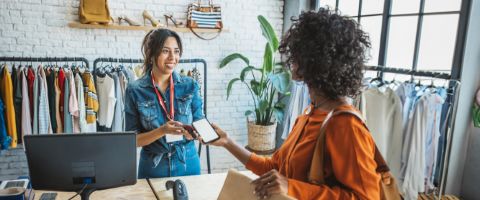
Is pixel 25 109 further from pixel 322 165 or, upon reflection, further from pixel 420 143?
pixel 420 143

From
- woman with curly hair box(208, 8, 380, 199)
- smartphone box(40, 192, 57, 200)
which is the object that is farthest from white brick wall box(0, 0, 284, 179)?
woman with curly hair box(208, 8, 380, 199)

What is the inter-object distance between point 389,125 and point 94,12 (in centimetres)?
307

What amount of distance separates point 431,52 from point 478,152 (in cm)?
88

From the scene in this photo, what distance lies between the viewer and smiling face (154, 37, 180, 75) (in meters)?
2.16

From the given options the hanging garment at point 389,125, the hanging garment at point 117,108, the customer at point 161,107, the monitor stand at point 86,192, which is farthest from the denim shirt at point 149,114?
the hanging garment at point 117,108

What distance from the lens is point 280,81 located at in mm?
4000

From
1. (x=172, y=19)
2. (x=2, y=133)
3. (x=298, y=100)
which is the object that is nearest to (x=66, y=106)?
(x=2, y=133)

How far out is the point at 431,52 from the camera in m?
3.04

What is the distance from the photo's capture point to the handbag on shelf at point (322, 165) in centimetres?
111

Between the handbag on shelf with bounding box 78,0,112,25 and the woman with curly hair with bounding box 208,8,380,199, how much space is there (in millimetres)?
3053

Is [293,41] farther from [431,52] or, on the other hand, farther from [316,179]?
[431,52]

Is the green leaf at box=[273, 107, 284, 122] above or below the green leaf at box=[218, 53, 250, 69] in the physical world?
below

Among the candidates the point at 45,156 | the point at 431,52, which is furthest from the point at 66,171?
the point at 431,52

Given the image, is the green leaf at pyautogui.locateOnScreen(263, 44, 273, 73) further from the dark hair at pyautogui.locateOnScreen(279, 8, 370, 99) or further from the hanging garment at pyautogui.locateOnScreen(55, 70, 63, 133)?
the dark hair at pyautogui.locateOnScreen(279, 8, 370, 99)
